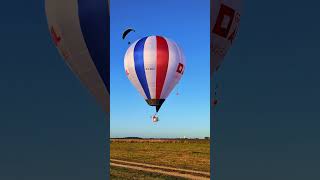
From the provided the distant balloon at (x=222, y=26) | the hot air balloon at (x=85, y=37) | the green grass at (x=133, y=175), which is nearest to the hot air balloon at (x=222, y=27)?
the distant balloon at (x=222, y=26)

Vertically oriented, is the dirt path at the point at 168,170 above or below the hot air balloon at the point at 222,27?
below

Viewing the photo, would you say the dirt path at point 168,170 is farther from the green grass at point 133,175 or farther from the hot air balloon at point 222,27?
the hot air balloon at point 222,27

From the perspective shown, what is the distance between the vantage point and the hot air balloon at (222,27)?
11.9 m

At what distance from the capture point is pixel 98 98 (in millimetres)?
10711

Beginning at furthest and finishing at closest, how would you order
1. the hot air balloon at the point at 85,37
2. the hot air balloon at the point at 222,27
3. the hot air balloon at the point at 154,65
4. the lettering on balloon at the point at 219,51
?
1. the hot air balloon at the point at 154,65
2. the lettering on balloon at the point at 219,51
3. the hot air balloon at the point at 222,27
4. the hot air balloon at the point at 85,37

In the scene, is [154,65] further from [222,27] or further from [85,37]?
[85,37]

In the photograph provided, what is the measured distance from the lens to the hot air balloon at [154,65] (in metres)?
15.8

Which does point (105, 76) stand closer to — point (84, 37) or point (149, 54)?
point (84, 37)

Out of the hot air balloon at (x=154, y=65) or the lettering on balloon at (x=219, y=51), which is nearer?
the lettering on balloon at (x=219, y=51)

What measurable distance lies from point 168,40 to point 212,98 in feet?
18.5

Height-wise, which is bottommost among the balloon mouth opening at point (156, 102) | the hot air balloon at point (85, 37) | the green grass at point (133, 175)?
the green grass at point (133, 175)

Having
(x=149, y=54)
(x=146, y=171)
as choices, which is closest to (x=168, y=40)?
(x=149, y=54)

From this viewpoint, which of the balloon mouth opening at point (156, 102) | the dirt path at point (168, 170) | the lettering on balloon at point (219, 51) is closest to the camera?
the lettering on balloon at point (219, 51)

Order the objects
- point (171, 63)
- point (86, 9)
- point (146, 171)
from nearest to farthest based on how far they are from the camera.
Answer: point (86, 9), point (171, 63), point (146, 171)
